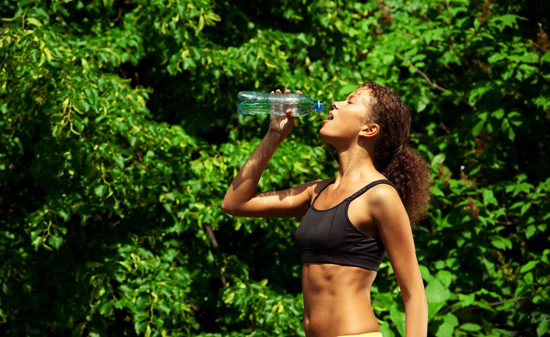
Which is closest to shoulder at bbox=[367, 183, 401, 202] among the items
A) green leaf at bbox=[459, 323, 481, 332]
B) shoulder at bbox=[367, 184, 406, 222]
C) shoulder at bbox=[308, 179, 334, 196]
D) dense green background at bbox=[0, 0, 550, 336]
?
shoulder at bbox=[367, 184, 406, 222]

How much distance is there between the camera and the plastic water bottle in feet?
10.7

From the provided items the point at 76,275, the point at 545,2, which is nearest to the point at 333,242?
the point at 76,275

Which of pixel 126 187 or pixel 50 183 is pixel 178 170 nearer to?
pixel 126 187

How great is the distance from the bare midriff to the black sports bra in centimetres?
3

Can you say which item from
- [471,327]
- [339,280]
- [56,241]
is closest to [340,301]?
[339,280]

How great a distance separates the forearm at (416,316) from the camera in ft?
8.03

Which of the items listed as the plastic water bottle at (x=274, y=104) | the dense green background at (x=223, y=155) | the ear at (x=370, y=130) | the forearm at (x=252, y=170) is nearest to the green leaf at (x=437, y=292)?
the dense green background at (x=223, y=155)

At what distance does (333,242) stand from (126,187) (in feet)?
7.82

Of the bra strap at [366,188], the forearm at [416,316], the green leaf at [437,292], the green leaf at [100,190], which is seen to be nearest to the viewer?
the forearm at [416,316]

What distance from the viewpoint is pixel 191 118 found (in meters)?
5.31

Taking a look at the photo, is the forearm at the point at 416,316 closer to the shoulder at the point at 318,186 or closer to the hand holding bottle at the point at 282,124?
the shoulder at the point at 318,186

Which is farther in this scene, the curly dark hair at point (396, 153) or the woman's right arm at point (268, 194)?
the woman's right arm at point (268, 194)

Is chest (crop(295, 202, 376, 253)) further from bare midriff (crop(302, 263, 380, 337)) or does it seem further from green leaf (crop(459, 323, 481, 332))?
green leaf (crop(459, 323, 481, 332))

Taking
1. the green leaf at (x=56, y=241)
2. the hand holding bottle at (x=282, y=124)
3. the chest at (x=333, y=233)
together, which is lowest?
the green leaf at (x=56, y=241)
